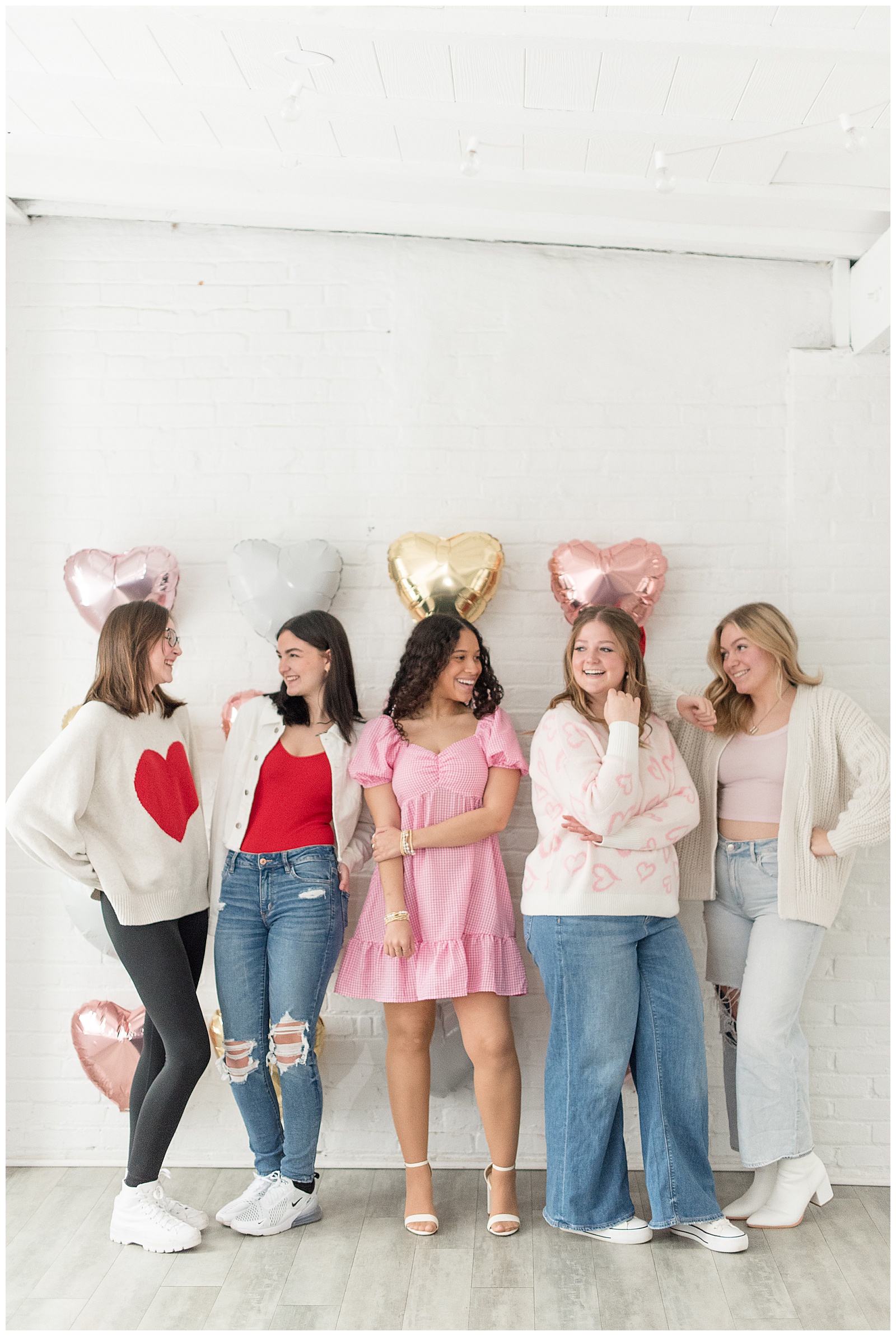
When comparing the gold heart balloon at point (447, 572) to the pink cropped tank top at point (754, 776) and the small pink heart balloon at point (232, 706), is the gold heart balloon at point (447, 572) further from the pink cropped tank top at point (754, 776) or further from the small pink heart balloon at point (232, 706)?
the pink cropped tank top at point (754, 776)

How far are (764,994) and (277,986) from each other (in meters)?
1.32

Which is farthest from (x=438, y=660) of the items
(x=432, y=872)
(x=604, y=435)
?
(x=604, y=435)

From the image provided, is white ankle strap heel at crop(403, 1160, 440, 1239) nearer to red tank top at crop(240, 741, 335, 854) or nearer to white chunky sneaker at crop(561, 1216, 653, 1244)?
white chunky sneaker at crop(561, 1216, 653, 1244)

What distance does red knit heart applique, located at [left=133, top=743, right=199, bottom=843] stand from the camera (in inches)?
102

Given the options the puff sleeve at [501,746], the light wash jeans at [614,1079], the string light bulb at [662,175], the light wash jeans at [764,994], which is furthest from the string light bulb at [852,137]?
the light wash jeans at [614,1079]

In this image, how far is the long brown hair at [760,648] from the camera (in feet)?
9.21

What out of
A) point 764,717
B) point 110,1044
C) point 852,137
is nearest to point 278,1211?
point 110,1044

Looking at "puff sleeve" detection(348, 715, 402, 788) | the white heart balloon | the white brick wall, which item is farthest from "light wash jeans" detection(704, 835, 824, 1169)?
the white heart balloon

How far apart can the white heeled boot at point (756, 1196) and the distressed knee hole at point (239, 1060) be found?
1350 millimetres

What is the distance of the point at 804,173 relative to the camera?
2.72 metres

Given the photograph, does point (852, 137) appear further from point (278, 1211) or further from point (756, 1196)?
point (278, 1211)

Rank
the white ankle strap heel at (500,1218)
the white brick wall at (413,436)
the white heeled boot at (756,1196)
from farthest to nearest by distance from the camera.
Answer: the white brick wall at (413,436) < the white heeled boot at (756,1196) < the white ankle strap heel at (500,1218)

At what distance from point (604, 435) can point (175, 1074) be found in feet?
7.31

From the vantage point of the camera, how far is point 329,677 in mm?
2820
